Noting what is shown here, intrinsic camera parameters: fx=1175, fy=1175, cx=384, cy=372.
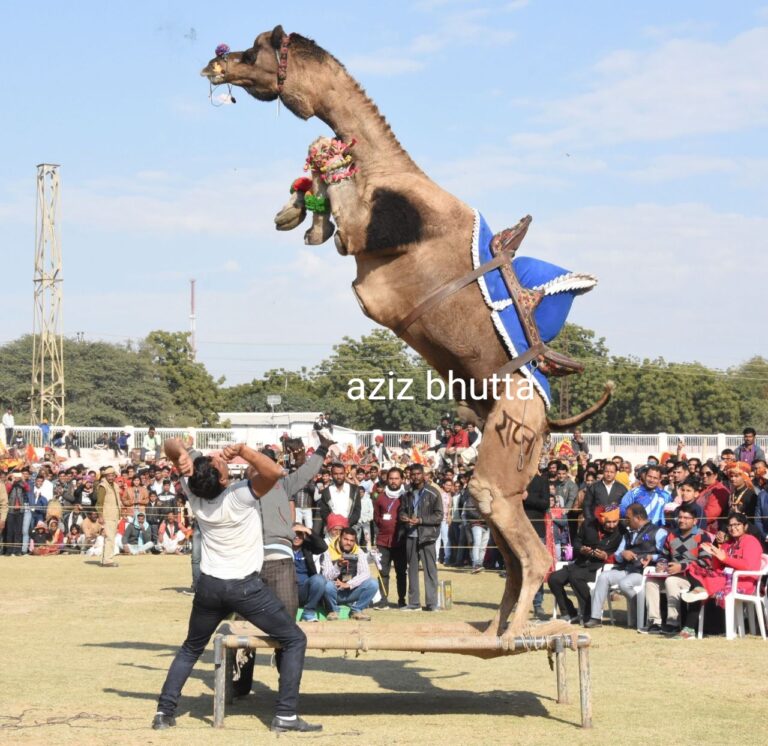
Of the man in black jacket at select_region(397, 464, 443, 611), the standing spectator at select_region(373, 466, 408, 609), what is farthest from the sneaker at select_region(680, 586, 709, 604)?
the standing spectator at select_region(373, 466, 408, 609)

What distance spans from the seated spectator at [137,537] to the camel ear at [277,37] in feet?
60.1

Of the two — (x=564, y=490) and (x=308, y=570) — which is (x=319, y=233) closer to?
(x=308, y=570)

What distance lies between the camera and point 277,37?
7605mm

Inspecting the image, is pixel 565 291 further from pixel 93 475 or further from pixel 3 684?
pixel 93 475

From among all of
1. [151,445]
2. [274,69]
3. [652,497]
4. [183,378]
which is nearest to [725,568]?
[652,497]

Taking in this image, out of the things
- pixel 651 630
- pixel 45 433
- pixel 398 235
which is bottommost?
pixel 651 630

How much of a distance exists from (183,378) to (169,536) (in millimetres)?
49109

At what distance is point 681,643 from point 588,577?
1960mm

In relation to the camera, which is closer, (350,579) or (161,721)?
(161,721)

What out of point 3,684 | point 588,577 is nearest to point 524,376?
point 3,684

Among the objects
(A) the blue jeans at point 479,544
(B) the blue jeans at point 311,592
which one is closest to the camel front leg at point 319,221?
(B) the blue jeans at point 311,592

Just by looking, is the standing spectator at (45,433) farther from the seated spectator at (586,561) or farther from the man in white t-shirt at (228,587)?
the man in white t-shirt at (228,587)

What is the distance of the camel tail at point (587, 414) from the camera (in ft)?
26.7

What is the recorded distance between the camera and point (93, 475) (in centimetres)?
2633
